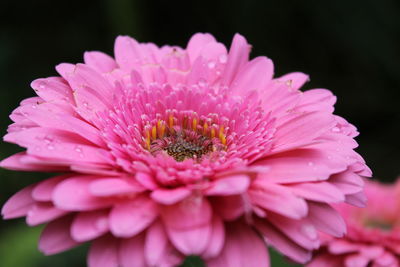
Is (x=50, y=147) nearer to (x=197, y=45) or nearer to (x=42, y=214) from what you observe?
(x=42, y=214)

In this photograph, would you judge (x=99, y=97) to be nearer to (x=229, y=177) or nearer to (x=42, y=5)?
(x=229, y=177)

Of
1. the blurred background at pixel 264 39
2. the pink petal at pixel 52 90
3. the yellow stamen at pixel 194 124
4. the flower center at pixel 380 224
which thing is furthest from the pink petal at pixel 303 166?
the blurred background at pixel 264 39

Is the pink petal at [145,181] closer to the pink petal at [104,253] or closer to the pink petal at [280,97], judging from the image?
the pink petal at [104,253]

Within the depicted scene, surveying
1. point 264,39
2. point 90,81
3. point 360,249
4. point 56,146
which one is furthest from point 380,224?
point 264,39

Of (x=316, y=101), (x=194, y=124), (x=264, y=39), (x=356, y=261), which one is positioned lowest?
(x=356, y=261)

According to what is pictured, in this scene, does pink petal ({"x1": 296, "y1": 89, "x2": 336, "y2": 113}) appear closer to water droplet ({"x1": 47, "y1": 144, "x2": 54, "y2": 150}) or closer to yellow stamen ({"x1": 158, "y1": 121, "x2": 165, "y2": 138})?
yellow stamen ({"x1": 158, "y1": 121, "x2": 165, "y2": 138})

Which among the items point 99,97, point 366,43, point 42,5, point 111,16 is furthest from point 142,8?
point 99,97
